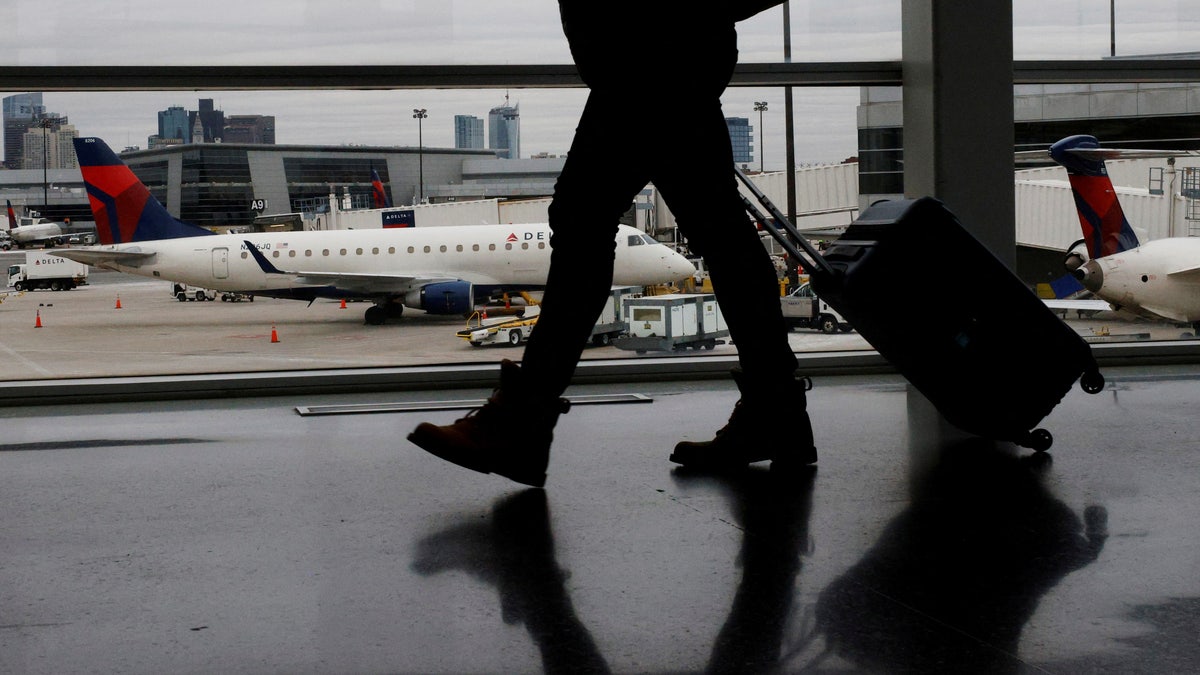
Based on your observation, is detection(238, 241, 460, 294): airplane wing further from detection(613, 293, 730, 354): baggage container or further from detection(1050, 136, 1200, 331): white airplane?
detection(613, 293, 730, 354): baggage container

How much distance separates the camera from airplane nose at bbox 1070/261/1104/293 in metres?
8.19

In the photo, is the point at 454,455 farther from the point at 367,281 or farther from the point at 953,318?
the point at 367,281

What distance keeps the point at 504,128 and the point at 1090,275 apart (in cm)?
637

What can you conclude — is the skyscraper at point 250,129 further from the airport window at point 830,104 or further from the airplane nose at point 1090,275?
the airplane nose at point 1090,275

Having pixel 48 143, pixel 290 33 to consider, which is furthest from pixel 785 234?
pixel 48 143

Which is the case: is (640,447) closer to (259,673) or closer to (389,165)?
(259,673)

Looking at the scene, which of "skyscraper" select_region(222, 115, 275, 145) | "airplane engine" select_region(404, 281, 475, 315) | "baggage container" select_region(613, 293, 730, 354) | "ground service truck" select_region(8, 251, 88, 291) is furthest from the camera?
"airplane engine" select_region(404, 281, 475, 315)

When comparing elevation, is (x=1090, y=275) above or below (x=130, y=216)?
below

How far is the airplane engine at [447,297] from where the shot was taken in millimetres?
19406

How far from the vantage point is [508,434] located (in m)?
2.25

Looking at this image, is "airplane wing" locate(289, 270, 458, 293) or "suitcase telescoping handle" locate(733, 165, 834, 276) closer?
"suitcase telescoping handle" locate(733, 165, 834, 276)

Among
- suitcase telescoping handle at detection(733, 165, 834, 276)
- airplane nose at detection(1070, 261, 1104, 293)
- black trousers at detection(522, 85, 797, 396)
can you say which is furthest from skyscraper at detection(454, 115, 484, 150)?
airplane nose at detection(1070, 261, 1104, 293)

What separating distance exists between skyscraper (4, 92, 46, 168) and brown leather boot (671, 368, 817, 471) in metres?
3.19

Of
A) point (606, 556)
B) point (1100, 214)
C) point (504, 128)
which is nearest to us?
point (606, 556)
